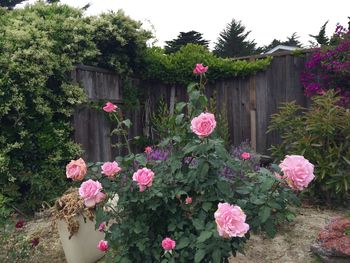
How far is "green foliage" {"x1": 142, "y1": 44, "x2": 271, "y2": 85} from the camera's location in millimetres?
5629

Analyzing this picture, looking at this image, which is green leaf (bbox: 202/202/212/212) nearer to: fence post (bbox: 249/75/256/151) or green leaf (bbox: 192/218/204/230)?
green leaf (bbox: 192/218/204/230)

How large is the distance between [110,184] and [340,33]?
4.66m

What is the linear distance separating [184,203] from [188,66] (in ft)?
13.0

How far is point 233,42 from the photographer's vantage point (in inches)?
774

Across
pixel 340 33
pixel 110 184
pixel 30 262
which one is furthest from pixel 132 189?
pixel 340 33

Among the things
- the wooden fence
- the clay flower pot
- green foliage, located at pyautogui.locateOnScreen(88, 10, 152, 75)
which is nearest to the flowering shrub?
the clay flower pot

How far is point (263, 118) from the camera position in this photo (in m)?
5.72

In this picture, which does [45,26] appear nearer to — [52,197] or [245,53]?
[52,197]

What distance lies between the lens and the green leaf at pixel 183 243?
5.89 feet

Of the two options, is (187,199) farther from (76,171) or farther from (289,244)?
(289,244)

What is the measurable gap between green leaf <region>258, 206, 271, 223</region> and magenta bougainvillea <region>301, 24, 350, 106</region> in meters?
3.63

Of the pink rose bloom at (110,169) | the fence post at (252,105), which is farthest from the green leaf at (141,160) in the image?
the fence post at (252,105)

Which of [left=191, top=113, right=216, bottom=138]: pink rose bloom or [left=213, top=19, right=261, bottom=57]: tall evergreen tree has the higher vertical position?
[left=213, top=19, right=261, bottom=57]: tall evergreen tree

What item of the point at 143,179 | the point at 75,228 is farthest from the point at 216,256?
the point at 75,228
